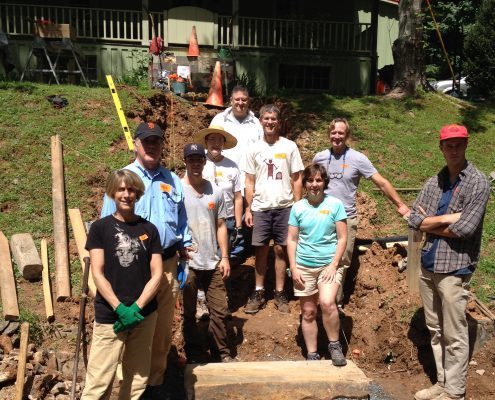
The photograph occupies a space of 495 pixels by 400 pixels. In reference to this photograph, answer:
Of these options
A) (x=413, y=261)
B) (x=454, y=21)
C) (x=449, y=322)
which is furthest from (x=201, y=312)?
(x=454, y=21)

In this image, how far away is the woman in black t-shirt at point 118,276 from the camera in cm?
385

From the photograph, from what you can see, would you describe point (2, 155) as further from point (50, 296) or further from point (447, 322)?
point (447, 322)

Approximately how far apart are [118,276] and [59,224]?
381cm

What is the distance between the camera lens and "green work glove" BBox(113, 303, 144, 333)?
3793 millimetres

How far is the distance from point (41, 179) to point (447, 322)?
6049 mm

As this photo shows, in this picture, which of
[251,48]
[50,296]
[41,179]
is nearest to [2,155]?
[41,179]

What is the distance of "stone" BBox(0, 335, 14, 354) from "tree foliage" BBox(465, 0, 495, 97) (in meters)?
16.8

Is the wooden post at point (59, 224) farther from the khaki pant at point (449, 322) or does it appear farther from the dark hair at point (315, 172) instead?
the khaki pant at point (449, 322)

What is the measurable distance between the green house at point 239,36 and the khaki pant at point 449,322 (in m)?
10.9

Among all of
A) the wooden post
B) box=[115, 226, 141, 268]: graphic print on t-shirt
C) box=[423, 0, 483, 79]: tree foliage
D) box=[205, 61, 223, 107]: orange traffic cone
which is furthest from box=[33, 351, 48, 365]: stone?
box=[423, 0, 483, 79]: tree foliage

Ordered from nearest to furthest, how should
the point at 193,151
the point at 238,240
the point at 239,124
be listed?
the point at 193,151 < the point at 238,240 < the point at 239,124

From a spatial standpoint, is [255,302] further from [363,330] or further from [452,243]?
[452,243]

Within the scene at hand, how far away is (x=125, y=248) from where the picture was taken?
3.87 m

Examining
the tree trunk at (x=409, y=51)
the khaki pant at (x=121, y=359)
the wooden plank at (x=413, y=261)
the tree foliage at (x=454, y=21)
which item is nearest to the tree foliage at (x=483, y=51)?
the tree foliage at (x=454, y=21)
